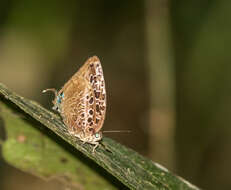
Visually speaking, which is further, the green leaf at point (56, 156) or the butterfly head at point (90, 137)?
the butterfly head at point (90, 137)

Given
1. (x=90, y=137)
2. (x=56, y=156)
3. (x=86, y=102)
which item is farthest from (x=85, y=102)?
(x=56, y=156)

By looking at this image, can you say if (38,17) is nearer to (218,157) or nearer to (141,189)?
(218,157)

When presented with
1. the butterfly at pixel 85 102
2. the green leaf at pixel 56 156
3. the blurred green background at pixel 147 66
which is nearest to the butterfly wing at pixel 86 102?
the butterfly at pixel 85 102

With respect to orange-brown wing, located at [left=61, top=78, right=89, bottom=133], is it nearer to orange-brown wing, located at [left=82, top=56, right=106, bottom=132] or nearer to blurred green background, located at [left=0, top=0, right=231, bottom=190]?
orange-brown wing, located at [left=82, top=56, right=106, bottom=132]

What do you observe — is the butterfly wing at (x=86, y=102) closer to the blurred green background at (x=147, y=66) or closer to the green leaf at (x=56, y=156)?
the green leaf at (x=56, y=156)

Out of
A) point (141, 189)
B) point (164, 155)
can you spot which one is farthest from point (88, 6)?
point (141, 189)
